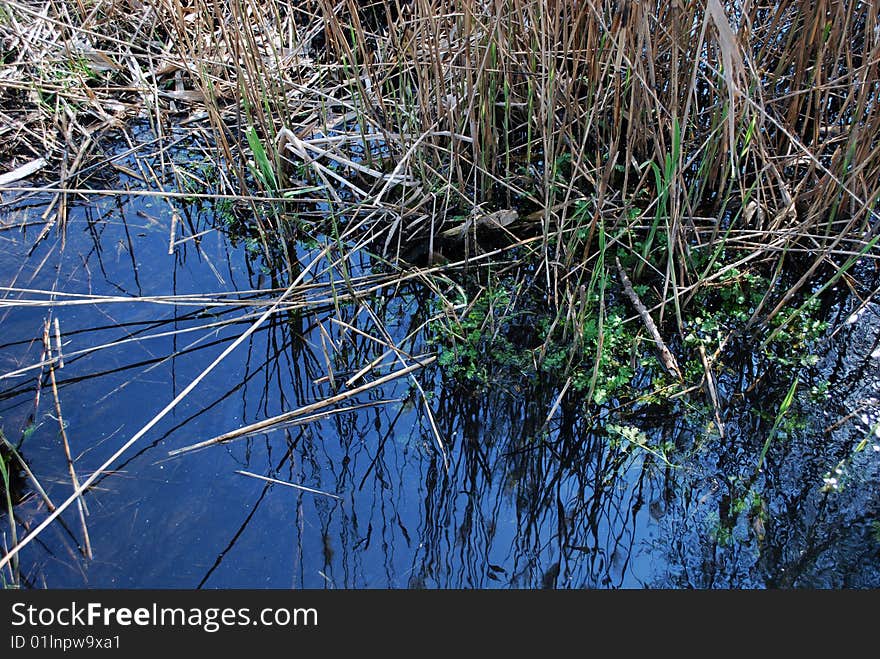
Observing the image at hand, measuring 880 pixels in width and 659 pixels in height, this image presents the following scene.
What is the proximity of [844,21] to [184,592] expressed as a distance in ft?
7.99

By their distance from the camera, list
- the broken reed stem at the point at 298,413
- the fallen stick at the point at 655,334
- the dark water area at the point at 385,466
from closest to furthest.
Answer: the dark water area at the point at 385,466, the broken reed stem at the point at 298,413, the fallen stick at the point at 655,334

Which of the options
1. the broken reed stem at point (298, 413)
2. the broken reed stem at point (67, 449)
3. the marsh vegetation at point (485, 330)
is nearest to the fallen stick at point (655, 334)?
the marsh vegetation at point (485, 330)

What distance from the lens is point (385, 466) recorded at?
2.02 metres

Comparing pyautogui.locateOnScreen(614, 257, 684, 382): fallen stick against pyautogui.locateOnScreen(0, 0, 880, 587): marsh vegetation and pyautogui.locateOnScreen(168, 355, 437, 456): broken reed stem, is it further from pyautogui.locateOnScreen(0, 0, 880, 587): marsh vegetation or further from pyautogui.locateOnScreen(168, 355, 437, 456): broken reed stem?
pyautogui.locateOnScreen(168, 355, 437, 456): broken reed stem

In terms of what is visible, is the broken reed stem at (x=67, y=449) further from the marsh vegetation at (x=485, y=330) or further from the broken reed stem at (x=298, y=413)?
the broken reed stem at (x=298, y=413)

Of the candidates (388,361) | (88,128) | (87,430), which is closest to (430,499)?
(388,361)

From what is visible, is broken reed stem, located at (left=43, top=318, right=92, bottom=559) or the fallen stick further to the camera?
the fallen stick

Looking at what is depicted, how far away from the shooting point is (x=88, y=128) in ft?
10.8

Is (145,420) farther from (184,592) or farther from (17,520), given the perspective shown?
(184,592)

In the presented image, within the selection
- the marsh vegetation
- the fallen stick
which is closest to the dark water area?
the marsh vegetation

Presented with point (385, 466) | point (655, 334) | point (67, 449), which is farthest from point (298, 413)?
point (655, 334)

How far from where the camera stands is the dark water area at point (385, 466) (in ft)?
5.88

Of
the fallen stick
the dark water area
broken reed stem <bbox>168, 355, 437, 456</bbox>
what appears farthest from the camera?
the fallen stick

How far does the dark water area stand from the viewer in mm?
1792
